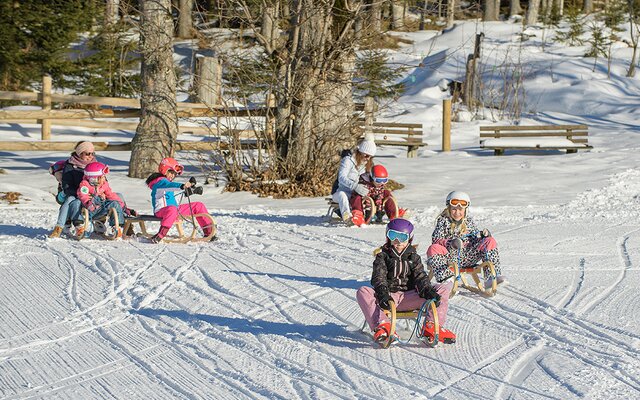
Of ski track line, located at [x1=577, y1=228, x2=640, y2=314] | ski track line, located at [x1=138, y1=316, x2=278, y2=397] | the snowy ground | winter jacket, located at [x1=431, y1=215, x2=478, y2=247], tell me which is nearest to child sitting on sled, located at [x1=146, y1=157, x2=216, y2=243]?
the snowy ground

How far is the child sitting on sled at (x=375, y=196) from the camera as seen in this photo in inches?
477

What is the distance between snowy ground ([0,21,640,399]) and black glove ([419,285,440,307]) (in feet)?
1.10

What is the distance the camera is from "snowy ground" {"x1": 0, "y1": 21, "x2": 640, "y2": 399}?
18.9 feet

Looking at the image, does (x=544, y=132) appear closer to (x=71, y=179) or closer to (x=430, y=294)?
(x=71, y=179)

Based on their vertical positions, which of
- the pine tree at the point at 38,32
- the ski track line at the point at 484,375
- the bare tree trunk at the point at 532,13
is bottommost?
the ski track line at the point at 484,375

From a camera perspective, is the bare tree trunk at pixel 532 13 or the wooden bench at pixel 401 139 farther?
the bare tree trunk at pixel 532 13

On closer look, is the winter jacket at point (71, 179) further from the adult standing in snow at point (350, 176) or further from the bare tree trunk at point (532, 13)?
the bare tree trunk at point (532, 13)

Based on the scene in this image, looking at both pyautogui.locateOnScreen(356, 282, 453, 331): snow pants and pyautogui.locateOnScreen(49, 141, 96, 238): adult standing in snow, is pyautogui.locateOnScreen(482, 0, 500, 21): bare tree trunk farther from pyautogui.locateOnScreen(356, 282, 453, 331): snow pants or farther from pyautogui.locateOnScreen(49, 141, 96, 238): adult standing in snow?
pyautogui.locateOnScreen(356, 282, 453, 331): snow pants

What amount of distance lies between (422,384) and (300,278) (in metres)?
3.44

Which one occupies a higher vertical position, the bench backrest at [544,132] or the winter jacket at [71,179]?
the bench backrest at [544,132]

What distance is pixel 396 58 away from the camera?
3534cm

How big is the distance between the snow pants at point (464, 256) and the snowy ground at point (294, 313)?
0.27 m

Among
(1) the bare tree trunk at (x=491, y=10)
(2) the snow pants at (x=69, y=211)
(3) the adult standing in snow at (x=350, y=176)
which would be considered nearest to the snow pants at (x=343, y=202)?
(3) the adult standing in snow at (x=350, y=176)

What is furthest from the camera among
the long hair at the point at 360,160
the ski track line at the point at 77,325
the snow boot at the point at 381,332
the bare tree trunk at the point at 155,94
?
the bare tree trunk at the point at 155,94
